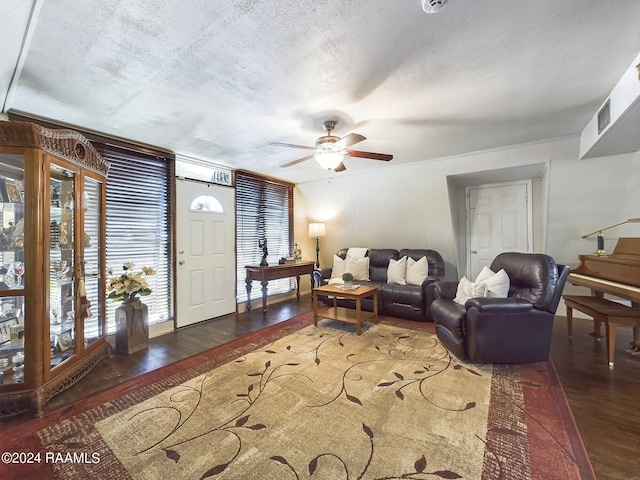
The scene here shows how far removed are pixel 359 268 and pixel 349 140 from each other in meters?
2.72

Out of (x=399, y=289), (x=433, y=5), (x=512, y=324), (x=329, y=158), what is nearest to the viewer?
(x=433, y=5)

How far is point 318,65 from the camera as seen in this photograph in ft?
5.86

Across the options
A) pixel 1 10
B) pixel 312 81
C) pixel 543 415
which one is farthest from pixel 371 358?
pixel 1 10

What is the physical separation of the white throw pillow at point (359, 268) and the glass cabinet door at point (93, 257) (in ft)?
11.1

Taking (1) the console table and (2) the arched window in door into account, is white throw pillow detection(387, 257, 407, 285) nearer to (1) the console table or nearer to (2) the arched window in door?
(1) the console table

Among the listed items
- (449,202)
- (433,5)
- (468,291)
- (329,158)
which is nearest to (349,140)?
(329,158)

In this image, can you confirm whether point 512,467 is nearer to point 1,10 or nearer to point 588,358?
point 588,358

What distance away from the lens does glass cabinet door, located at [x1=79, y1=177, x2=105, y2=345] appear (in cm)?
259

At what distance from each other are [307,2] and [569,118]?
111 inches

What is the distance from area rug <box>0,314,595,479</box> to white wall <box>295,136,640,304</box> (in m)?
2.12

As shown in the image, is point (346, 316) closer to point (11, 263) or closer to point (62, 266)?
point (62, 266)

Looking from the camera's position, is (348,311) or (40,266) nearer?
(40,266)

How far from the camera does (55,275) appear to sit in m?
2.19

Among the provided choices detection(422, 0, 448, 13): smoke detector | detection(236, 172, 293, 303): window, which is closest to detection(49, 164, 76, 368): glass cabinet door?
detection(236, 172, 293, 303): window
